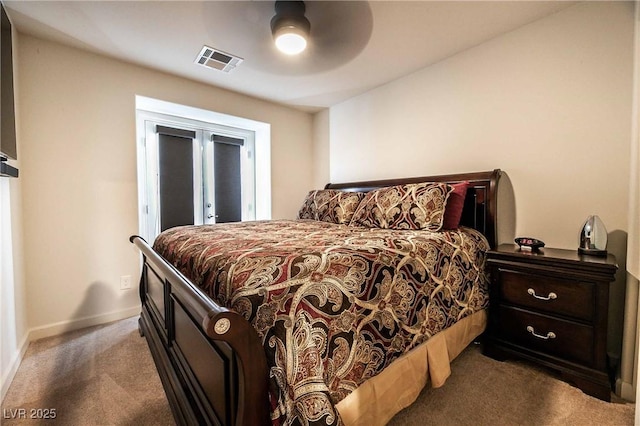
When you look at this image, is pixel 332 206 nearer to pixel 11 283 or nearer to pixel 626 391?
pixel 626 391

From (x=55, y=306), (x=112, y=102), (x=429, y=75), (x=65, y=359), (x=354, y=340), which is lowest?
(x=65, y=359)

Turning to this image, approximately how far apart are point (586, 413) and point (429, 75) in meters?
2.75

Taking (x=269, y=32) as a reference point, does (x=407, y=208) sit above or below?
below

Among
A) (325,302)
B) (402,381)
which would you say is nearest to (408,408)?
(402,381)

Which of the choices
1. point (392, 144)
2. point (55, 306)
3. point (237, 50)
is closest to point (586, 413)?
point (392, 144)

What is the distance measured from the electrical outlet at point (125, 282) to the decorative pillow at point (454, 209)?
2.91 meters

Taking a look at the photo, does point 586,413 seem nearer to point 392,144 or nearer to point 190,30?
point 392,144

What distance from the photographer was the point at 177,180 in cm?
330

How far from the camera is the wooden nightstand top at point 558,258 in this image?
4.73 ft

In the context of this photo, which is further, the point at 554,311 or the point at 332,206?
the point at 332,206

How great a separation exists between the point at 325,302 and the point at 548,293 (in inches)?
60.2

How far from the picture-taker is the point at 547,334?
1.61 meters

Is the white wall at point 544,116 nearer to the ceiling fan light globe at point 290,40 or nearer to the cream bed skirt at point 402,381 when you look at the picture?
the cream bed skirt at point 402,381

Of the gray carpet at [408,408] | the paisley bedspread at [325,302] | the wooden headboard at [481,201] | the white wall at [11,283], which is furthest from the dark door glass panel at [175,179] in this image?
the wooden headboard at [481,201]
